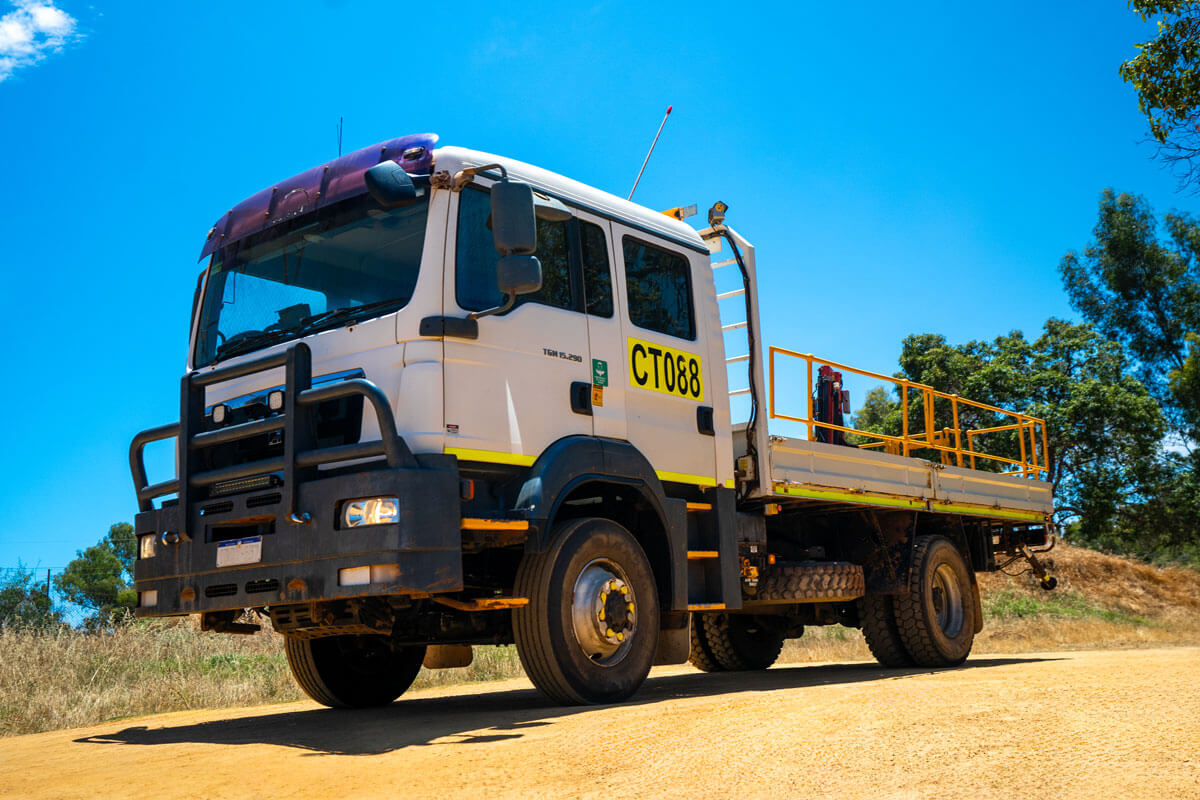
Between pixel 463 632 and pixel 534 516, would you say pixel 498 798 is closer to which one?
pixel 534 516

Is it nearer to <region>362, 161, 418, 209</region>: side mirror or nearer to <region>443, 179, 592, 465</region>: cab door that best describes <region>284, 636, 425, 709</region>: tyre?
<region>443, 179, 592, 465</region>: cab door

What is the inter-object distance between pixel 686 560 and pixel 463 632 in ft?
5.30

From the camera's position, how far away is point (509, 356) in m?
6.55

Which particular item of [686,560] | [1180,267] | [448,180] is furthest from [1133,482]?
[448,180]

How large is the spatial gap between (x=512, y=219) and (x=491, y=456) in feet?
4.56

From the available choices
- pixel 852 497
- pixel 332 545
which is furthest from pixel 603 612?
pixel 852 497

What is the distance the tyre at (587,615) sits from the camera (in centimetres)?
645

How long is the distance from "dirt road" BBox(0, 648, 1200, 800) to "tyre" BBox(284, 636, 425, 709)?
0.82 meters

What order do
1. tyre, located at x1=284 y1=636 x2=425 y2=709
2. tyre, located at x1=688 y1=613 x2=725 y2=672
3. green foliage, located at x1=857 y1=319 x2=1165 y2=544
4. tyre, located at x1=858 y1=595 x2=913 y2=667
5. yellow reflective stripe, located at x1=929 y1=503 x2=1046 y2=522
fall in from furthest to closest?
1. green foliage, located at x1=857 y1=319 x2=1165 y2=544
2. tyre, located at x1=688 y1=613 x2=725 y2=672
3. yellow reflective stripe, located at x1=929 y1=503 x2=1046 y2=522
4. tyre, located at x1=858 y1=595 x2=913 y2=667
5. tyre, located at x1=284 y1=636 x2=425 y2=709

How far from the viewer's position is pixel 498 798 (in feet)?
13.9

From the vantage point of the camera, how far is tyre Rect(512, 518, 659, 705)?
21.2 feet

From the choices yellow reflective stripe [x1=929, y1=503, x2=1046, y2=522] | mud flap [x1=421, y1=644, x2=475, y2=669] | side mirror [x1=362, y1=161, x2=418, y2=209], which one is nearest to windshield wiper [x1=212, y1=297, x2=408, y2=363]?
side mirror [x1=362, y1=161, x2=418, y2=209]

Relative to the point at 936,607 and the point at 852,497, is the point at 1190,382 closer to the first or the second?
the point at 936,607

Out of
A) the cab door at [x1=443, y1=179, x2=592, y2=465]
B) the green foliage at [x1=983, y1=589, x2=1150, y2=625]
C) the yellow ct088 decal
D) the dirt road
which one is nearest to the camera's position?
the dirt road
